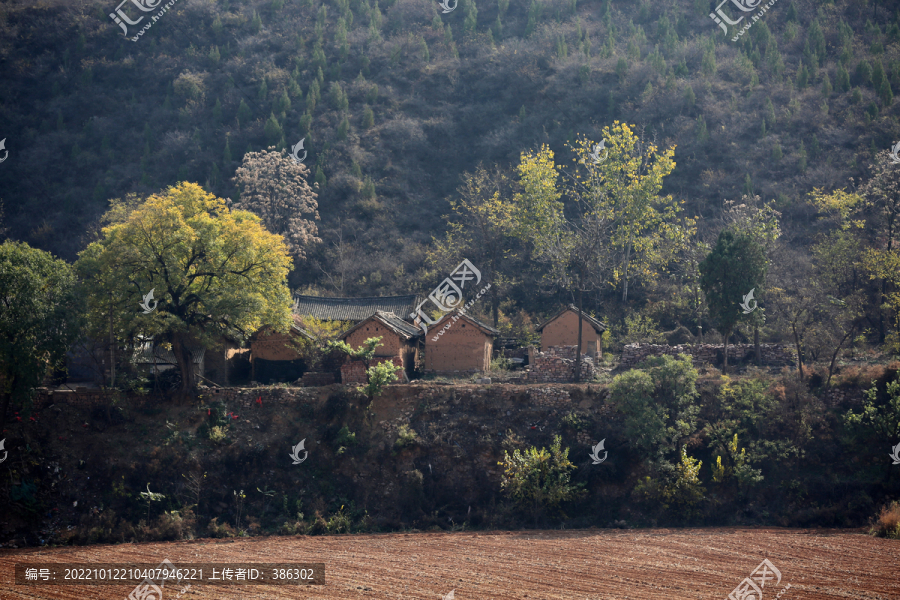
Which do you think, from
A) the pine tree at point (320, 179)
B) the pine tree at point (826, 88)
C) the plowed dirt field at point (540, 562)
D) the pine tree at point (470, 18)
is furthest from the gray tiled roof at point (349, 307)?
the pine tree at point (470, 18)

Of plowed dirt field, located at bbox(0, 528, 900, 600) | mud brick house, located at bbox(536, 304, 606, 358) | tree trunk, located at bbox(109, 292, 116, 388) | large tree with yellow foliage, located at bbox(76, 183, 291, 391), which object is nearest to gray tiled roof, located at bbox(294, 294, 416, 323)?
mud brick house, located at bbox(536, 304, 606, 358)

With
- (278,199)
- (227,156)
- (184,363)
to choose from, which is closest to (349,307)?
(278,199)

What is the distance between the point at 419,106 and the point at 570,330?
40659mm

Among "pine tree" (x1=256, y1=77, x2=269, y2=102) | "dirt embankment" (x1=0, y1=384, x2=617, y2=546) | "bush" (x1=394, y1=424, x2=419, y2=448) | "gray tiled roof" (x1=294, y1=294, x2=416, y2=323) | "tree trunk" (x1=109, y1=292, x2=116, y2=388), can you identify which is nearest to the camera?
"dirt embankment" (x1=0, y1=384, x2=617, y2=546)

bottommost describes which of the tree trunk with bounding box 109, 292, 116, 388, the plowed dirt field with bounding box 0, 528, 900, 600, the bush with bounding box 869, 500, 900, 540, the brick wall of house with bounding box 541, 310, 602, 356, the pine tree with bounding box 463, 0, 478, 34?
the plowed dirt field with bounding box 0, 528, 900, 600

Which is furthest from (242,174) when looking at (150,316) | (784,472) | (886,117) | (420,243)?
(886,117)

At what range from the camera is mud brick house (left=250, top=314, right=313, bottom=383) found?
35.1 meters

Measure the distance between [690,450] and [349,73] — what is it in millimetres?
57760

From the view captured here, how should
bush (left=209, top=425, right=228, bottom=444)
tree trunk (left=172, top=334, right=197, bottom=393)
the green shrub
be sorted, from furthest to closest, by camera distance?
1. tree trunk (left=172, top=334, right=197, bottom=393)
2. bush (left=209, top=425, right=228, bottom=444)
3. the green shrub

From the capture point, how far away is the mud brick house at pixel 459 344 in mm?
35781

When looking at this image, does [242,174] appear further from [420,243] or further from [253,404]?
[253,404]

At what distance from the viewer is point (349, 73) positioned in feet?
244

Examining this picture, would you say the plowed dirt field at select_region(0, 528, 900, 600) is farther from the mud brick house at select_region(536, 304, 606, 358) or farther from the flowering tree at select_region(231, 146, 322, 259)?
the flowering tree at select_region(231, 146, 322, 259)

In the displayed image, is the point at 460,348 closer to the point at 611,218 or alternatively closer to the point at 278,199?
the point at 611,218
